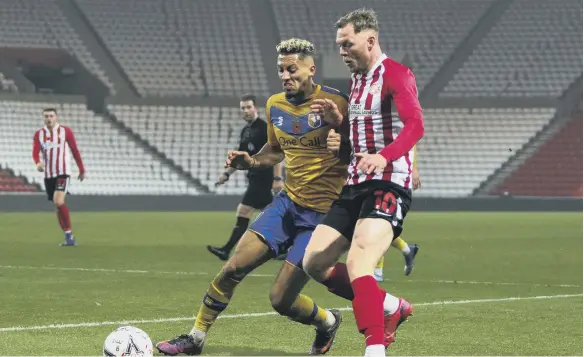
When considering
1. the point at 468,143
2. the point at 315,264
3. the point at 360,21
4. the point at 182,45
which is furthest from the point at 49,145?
the point at 468,143

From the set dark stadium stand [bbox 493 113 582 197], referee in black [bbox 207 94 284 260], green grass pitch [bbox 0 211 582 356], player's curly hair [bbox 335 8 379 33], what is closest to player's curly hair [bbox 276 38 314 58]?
player's curly hair [bbox 335 8 379 33]

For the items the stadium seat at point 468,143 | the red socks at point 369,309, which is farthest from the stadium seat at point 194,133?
the red socks at point 369,309

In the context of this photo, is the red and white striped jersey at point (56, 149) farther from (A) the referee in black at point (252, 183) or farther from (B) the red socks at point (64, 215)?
(A) the referee in black at point (252, 183)

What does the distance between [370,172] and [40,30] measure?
34553 millimetres

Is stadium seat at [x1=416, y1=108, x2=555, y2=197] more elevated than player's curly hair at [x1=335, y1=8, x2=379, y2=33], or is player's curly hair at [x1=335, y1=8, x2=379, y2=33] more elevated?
player's curly hair at [x1=335, y1=8, x2=379, y2=33]

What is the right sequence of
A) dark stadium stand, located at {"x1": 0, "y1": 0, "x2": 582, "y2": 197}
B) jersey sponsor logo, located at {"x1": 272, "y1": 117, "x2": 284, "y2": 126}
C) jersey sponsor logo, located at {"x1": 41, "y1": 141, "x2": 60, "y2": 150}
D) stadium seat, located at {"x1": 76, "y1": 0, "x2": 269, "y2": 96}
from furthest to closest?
stadium seat, located at {"x1": 76, "y1": 0, "x2": 269, "y2": 96} < dark stadium stand, located at {"x1": 0, "y1": 0, "x2": 582, "y2": 197} < jersey sponsor logo, located at {"x1": 41, "y1": 141, "x2": 60, "y2": 150} < jersey sponsor logo, located at {"x1": 272, "y1": 117, "x2": 284, "y2": 126}

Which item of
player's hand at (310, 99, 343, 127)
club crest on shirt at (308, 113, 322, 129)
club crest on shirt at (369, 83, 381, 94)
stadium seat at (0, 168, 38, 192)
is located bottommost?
stadium seat at (0, 168, 38, 192)

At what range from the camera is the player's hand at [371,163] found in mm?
5957

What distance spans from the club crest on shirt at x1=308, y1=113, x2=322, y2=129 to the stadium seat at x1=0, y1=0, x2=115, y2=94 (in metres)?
32.2

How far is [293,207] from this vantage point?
7348 millimetres

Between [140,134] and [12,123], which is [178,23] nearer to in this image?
[140,134]

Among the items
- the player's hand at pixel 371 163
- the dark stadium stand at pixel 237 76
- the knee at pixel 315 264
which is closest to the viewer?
the player's hand at pixel 371 163

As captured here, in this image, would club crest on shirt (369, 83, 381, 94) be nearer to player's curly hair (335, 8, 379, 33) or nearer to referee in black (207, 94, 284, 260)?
player's curly hair (335, 8, 379, 33)

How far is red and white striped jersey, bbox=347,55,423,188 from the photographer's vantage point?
636 centimetres
